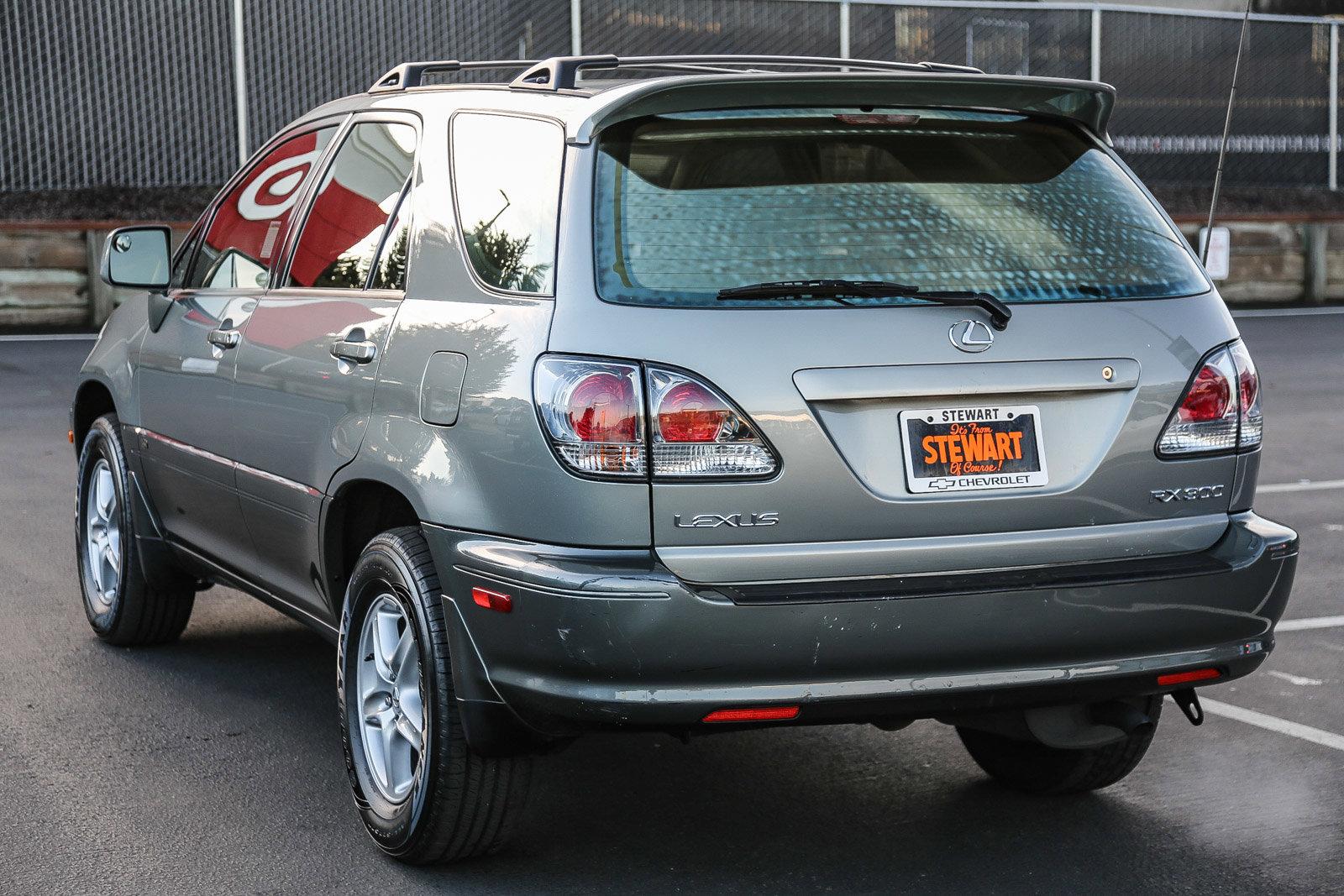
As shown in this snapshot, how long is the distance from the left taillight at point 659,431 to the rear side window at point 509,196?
1.04ft

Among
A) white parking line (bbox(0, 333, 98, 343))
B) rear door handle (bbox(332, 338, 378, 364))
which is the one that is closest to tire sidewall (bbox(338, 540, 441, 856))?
rear door handle (bbox(332, 338, 378, 364))

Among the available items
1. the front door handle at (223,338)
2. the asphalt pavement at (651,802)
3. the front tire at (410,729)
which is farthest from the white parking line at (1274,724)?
the front door handle at (223,338)

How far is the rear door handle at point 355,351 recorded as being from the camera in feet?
14.3

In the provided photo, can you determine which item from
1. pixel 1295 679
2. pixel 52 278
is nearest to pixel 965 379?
pixel 1295 679

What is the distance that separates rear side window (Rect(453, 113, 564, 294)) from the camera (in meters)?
3.86

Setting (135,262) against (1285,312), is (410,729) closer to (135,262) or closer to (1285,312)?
(135,262)

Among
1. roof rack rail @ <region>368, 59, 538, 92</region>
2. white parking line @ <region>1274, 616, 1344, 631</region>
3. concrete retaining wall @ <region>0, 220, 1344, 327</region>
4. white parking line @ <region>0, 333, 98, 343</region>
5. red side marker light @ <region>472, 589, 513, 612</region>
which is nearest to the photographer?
red side marker light @ <region>472, 589, 513, 612</region>

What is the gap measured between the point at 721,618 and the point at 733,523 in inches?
7.6

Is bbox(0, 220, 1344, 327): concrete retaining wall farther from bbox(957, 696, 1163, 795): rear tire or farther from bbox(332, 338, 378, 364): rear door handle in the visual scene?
bbox(957, 696, 1163, 795): rear tire

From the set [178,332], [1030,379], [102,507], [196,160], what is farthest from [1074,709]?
[196,160]

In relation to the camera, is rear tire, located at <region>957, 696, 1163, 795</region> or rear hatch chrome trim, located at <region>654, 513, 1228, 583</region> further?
rear tire, located at <region>957, 696, 1163, 795</region>

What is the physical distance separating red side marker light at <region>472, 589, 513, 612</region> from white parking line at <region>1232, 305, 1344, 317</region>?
19312mm

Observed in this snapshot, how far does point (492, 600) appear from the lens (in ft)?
12.2

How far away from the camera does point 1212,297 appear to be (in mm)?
4098
